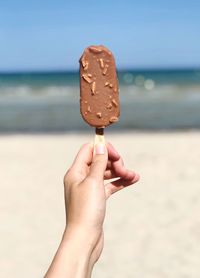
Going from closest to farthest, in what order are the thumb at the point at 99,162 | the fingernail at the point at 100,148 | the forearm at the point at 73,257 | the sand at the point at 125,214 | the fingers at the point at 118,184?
the forearm at the point at 73,257 → the thumb at the point at 99,162 → the fingernail at the point at 100,148 → the fingers at the point at 118,184 → the sand at the point at 125,214

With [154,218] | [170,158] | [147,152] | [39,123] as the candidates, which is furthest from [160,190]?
[39,123]

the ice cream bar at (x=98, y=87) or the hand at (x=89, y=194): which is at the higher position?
the ice cream bar at (x=98, y=87)

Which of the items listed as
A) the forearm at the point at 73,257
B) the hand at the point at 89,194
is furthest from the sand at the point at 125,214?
the forearm at the point at 73,257

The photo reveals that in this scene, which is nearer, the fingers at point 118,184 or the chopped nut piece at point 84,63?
the chopped nut piece at point 84,63

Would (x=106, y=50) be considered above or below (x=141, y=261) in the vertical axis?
above

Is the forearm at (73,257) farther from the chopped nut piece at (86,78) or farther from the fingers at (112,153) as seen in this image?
the chopped nut piece at (86,78)

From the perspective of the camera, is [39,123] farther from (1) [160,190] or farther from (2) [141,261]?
(2) [141,261]
